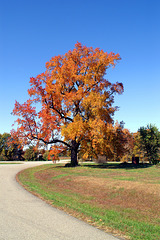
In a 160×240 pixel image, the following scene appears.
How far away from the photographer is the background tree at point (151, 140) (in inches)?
1587

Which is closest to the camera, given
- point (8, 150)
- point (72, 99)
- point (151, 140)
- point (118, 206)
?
point (118, 206)

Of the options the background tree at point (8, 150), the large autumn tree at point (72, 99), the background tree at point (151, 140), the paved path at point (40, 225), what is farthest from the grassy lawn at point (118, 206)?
the background tree at point (8, 150)

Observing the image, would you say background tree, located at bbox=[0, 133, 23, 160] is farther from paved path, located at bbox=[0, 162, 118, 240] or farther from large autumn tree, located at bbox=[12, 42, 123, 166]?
paved path, located at bbox=[0, 162, 118, 240]

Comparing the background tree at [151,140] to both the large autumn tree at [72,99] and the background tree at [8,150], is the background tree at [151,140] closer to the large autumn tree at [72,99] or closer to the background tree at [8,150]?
the large autumn tree at [72,99]

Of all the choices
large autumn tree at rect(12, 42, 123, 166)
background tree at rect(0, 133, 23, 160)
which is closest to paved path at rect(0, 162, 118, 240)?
large autumn tree at rect(12, 42, 123, 166)

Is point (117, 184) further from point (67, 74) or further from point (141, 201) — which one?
point (67, 74)

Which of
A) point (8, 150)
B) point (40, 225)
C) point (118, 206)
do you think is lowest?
point (118, 206)

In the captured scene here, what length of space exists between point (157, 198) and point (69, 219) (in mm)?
4635

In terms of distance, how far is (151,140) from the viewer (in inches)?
1586

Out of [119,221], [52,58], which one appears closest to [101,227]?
[119,221]

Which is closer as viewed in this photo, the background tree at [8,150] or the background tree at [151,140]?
the background tree at [151,140]

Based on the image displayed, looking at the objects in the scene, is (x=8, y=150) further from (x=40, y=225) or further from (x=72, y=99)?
(x=40, y=225)

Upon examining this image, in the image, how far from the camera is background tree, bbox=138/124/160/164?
40.3 m

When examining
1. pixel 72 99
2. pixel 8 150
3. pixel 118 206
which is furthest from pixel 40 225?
pixel 8 150
